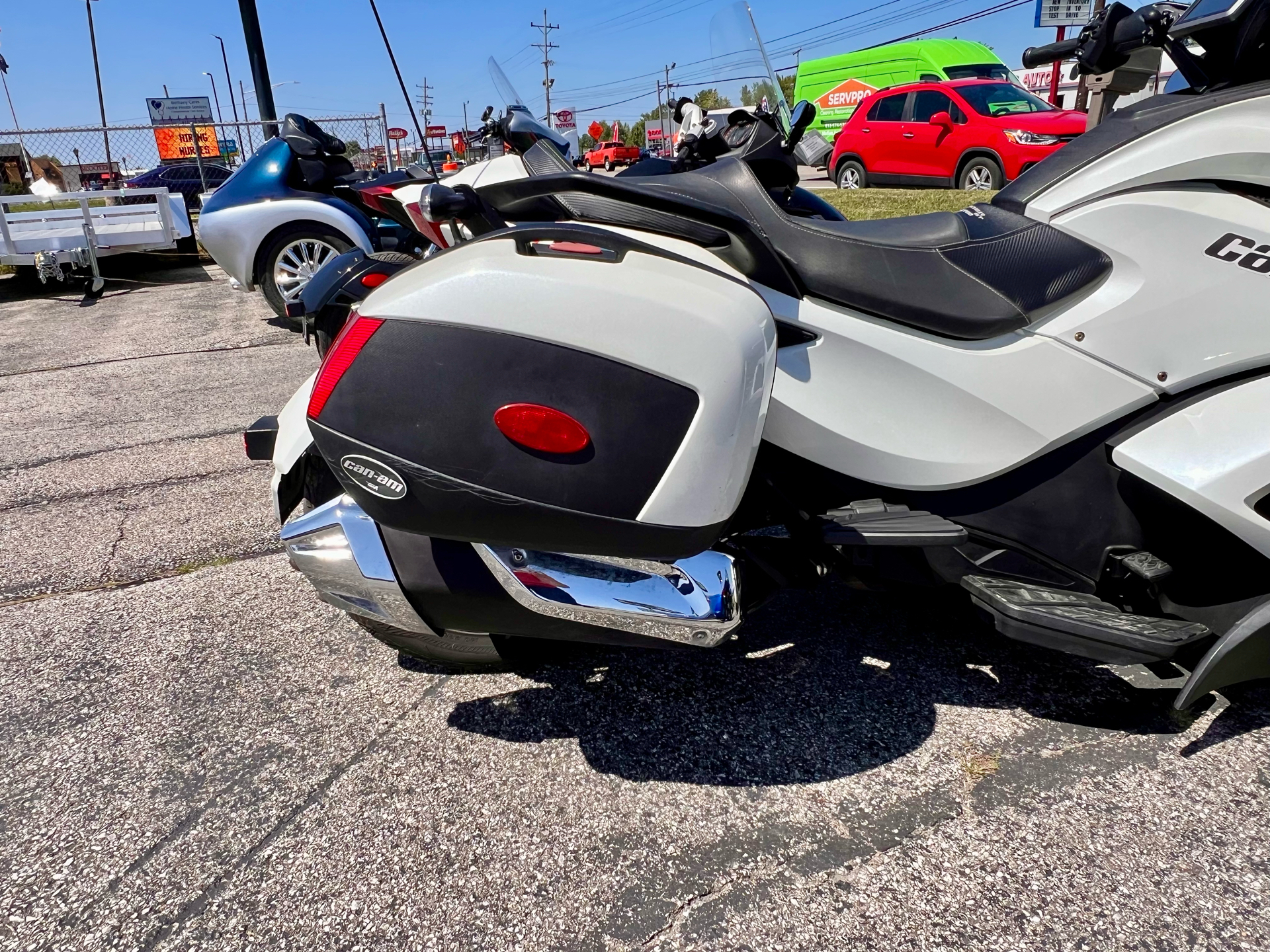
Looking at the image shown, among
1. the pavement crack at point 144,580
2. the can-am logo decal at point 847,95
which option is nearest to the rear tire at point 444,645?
the pavement crack at point 144,580

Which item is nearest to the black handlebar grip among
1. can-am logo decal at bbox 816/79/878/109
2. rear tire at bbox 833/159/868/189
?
rear tire at bbox 833/159/868/189

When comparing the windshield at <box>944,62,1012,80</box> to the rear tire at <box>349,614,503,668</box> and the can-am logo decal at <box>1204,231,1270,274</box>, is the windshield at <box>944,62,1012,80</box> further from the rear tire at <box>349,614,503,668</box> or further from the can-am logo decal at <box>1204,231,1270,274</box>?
the rear tire at <box>349,614,503,668</box>

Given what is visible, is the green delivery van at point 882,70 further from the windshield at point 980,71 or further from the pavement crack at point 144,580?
the pavement crack at point 144,580

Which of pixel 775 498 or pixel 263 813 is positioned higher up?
pixel 775 498

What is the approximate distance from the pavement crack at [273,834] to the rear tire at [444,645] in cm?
20

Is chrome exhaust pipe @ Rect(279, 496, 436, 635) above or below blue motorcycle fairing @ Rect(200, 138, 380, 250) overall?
below

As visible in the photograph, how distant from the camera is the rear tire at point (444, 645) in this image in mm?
1952

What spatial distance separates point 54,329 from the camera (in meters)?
7.51

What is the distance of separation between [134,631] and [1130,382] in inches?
111

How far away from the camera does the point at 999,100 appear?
12031 millimetres

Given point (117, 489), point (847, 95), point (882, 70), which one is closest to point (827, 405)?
point (117, 489)

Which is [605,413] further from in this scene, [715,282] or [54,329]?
[54,329]

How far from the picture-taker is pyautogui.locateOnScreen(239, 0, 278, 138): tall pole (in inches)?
451

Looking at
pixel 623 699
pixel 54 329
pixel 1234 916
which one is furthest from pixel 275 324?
Result: pixel 1234 916
